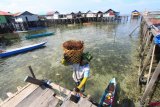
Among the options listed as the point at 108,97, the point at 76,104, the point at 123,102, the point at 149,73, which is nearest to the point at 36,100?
the point at 76,104

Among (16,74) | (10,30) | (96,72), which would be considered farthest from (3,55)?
(10,30)

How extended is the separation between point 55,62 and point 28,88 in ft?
31.3

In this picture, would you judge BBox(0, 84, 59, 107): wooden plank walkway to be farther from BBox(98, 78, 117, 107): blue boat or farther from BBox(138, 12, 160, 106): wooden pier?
BBox(138, 12, 160, 106): wooden pier

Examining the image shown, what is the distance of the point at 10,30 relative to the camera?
1409 inches

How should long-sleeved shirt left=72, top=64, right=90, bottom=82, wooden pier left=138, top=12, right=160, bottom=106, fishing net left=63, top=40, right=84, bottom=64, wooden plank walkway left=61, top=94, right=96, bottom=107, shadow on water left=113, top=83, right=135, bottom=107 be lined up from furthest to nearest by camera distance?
shadow on water left=113, top=83, right=135, bottom=107 < wooden pier left=138, top=12, right=160, bottom=106 < long-sleeved shirt left=72, top=64, right=90, bottom=82 < fishing net left=63, top=40, right=84, bottom=64 < wooden plank walkway left=61, top=94, right=96, bottom=107

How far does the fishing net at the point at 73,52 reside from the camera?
379 cm

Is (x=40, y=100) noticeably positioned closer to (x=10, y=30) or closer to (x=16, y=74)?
(x=16, y=74)

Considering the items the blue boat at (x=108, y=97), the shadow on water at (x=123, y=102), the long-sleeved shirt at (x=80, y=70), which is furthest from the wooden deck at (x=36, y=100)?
the shadow on water at (x=123, y=102)

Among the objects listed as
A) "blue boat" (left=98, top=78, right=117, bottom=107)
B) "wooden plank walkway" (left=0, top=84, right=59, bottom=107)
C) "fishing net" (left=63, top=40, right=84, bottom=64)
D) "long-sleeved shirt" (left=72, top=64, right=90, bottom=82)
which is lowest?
"blue boat" (left=98, top=78, right=117, bottom=107)

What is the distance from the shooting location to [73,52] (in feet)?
12.3

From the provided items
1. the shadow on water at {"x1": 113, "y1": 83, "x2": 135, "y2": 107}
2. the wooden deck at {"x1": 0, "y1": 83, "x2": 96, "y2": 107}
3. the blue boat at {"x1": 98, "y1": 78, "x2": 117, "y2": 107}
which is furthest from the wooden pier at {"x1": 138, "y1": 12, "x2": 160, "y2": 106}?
the wooden deck at {"x1": 0, "y1": 83, "x2": 96, "y2": 107}

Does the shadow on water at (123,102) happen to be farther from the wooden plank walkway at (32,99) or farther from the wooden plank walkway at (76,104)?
the wooden plank walkway at (32,99)

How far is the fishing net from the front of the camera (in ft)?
12.4

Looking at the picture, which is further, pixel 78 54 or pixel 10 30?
pixel 10 30
